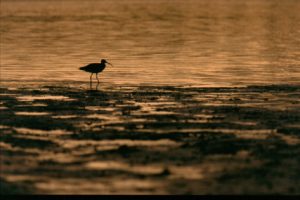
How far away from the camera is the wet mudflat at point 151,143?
1424 cm

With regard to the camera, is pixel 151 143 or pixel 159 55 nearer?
pixel 151 143

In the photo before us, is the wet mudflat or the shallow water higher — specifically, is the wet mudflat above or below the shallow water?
below

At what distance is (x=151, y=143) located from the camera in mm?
17688

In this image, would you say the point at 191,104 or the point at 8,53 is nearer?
the point at 191,104

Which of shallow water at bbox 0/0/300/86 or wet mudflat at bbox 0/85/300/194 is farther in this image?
shallow water at bbox 0/0/300/86

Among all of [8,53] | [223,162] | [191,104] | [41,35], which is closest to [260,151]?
[223,162]

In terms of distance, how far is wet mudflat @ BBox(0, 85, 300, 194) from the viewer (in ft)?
46.7

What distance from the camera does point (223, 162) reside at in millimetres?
15742

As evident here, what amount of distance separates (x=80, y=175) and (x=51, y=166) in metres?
0.98

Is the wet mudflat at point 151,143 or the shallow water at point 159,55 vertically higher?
the shallow water at point 159,55

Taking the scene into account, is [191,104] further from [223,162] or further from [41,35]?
[41,35]

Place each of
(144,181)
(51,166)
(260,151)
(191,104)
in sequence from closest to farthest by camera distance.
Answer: (144,181) < (51,166) < (260,151) < (191,104)

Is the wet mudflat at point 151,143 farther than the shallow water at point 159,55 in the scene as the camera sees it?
No

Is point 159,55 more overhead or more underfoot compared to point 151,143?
more overhead
